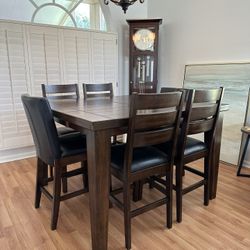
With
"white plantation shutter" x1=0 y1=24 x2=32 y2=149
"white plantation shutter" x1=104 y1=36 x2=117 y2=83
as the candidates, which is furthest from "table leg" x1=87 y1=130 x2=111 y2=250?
"white plantation shutter" x1=104 y1=36 x2=117 y2=83

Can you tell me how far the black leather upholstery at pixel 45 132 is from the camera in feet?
5.07

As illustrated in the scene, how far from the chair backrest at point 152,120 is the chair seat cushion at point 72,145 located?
1.66ft

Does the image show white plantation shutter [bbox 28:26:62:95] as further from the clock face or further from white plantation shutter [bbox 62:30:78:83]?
the clock face

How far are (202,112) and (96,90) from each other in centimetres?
142

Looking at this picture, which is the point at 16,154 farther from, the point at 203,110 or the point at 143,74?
the point at 203,110

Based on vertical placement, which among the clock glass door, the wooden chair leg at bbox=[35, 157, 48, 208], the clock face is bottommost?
the wooden chair leg at bbox=[35, 157, 48, 208]

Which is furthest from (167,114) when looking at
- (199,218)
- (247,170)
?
(247,170)

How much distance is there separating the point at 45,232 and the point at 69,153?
61 cm

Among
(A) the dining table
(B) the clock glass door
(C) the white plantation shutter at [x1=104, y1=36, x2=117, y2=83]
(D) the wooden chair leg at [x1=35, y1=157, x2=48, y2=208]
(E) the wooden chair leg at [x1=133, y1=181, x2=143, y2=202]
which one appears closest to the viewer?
(A) the dining table

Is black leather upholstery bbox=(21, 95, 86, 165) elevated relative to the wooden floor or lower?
elevated

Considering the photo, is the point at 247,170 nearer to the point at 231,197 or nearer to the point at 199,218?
the point at 231,197

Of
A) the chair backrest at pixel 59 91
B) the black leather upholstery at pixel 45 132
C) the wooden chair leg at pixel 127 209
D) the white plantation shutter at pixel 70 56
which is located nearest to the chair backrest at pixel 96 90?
the chair backrest at pixel 59 91

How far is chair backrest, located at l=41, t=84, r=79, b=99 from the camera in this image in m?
2.53

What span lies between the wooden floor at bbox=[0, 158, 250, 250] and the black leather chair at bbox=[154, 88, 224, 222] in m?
0.17
